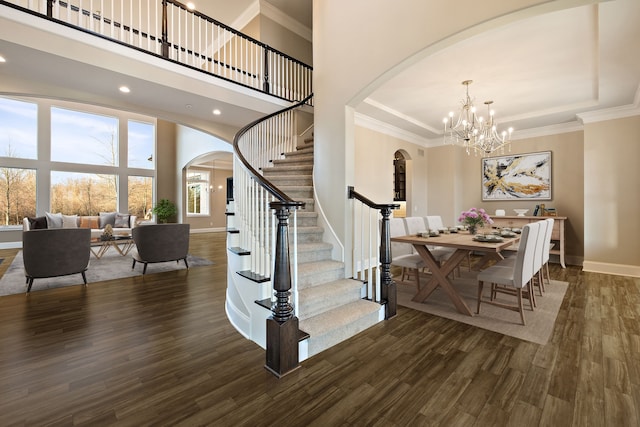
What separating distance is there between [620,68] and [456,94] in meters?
1.80

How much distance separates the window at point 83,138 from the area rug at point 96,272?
11.3 ft

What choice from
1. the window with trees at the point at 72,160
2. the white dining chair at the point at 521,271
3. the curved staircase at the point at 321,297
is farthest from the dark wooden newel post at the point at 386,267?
the window with trees at the point at 72,160

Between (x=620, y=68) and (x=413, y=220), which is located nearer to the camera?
(x=620, y=68)

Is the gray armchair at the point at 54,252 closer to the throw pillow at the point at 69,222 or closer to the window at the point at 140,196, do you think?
the throw pillow at the point at 69,222

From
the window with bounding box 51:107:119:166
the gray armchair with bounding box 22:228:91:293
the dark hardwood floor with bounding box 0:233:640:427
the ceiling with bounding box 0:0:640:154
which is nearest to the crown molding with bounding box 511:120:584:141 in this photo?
the ceiling with bounding box 0:0:640:154

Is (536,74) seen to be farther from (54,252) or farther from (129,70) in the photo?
(54,252)

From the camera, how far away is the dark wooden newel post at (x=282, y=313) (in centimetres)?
202

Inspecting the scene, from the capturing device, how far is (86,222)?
7953 mm

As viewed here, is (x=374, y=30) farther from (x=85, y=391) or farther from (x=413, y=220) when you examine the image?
(x=85, y=391)

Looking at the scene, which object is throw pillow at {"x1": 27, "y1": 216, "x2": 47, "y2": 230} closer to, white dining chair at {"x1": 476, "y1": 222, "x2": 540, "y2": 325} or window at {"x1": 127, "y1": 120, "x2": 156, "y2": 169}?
window at {"x1": 127, "y1": 120, "x2": 156, "y2": 169}

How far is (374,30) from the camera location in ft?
9.64

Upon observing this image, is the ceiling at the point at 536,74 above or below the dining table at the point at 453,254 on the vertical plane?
above

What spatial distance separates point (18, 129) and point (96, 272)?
609 cm

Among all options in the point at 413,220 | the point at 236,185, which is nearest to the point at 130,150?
the point at 236,185
